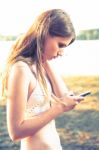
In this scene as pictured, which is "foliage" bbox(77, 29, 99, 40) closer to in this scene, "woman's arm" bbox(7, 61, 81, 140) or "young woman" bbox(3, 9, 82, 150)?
"young woman" bbox(3, 9, 82, 150)

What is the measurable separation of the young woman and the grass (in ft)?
1.08

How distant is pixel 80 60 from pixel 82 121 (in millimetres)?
319

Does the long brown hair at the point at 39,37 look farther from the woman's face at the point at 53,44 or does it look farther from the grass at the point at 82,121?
the grass at the point at 82,121

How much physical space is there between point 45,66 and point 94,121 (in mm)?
459

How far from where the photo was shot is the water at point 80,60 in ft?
6.22

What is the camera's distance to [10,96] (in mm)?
1428

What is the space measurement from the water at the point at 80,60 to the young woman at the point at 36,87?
0.32 meters

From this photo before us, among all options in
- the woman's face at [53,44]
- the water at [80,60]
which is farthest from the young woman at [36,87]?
the water at [80,60]

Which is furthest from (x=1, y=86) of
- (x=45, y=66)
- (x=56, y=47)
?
(x=56, y=47)

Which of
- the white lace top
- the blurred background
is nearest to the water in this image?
the blurred background

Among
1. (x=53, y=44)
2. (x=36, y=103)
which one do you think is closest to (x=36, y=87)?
(x=36, y=103)

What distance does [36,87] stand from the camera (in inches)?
57.9

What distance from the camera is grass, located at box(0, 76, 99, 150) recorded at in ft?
6.20

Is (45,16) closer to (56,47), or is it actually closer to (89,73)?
(56,47)
